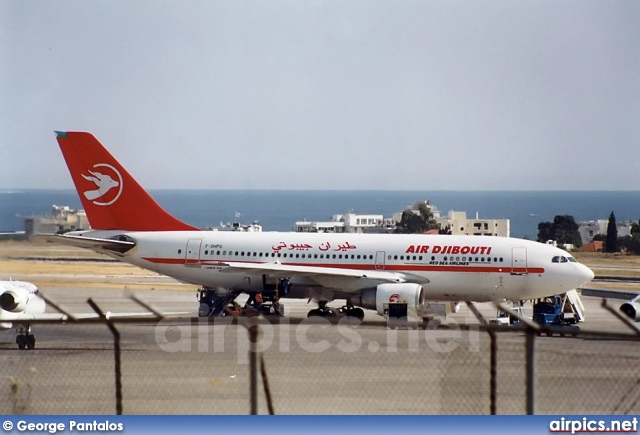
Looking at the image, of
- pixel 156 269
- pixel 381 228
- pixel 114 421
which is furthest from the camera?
pixel 381 228

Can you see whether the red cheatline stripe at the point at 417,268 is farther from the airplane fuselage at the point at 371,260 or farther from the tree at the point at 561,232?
the tree at the point at 561,232

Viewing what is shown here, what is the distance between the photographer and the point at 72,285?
49.3 metres

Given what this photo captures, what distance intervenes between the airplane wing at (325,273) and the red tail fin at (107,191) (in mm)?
5122

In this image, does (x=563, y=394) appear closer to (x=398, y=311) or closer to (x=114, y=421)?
Answer: (x=114, y=421)

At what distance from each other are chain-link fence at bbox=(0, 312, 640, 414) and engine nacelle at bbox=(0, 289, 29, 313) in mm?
5712

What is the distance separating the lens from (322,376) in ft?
52.3

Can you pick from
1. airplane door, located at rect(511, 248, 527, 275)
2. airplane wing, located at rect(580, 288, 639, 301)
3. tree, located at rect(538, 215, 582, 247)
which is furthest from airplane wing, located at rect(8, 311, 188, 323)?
tree, located at rect(538, 215, 582, 247)

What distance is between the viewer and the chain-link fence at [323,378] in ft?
48.6

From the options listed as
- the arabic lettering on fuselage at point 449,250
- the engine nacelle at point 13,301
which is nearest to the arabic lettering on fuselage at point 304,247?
the arabic lettering on fuselage at point 449,250

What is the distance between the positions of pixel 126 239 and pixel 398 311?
39.2 ft

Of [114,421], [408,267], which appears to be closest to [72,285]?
[408,267]

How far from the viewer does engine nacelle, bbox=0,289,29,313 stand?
25.5m

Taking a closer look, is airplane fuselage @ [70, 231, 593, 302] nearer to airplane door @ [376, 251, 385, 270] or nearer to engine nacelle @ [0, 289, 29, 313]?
airplane door @ [376, 251, 385, 270]

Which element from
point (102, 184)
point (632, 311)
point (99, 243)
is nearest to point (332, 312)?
point (99, 243)
